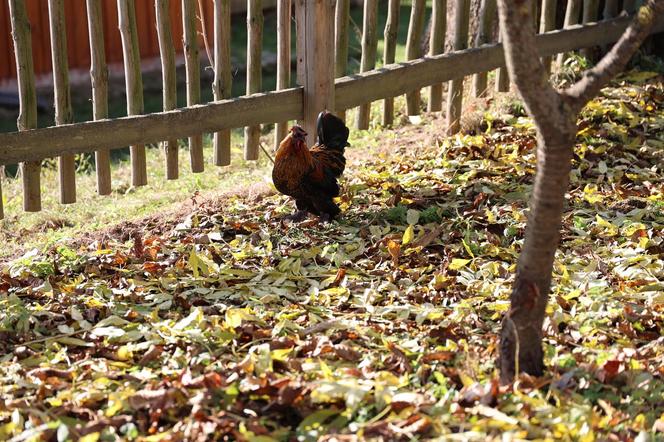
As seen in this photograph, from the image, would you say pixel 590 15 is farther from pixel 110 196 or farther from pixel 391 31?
pixel 110 196

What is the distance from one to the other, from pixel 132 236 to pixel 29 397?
223cm

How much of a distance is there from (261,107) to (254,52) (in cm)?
39

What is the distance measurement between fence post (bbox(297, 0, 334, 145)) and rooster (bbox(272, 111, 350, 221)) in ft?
1.77

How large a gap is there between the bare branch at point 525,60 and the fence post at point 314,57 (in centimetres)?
314

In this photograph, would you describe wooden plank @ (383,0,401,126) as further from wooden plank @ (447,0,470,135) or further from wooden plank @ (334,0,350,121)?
wooden plank @ (447,0,470,135)

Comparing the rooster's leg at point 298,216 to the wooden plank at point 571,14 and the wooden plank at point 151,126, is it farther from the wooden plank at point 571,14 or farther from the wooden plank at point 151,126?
Answer: the wooden plank at point 571,14

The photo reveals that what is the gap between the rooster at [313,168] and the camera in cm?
568

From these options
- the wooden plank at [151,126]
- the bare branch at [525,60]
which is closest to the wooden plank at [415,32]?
the wooden plank at [151,126]

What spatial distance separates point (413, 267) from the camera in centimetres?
505

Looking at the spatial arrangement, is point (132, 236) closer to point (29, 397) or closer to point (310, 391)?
point (29, 397)

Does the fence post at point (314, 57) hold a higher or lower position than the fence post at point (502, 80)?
higher

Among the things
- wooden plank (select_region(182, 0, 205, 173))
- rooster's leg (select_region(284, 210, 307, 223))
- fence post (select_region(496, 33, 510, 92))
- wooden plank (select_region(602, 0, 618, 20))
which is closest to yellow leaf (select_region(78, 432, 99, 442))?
rooster's leg (select_region(284, 210, 307, 223))

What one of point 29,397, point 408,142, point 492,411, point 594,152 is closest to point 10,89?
point 408,142

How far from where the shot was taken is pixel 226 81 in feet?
20.8
